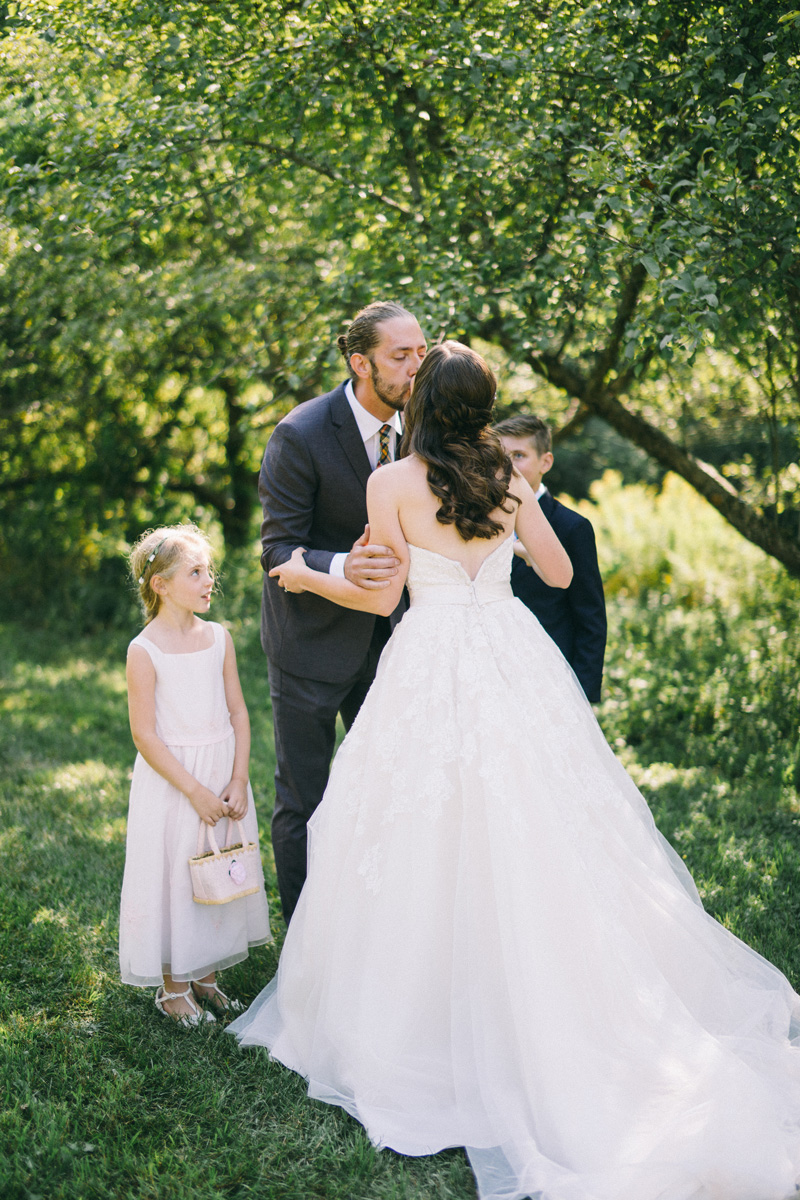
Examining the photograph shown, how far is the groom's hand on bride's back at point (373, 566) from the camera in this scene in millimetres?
2756

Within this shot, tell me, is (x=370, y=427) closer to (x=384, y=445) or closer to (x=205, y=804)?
(x=384, y=445)

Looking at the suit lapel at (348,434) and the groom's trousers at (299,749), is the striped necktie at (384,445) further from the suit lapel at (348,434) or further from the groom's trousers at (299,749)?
the groom's trousers at (299,749)

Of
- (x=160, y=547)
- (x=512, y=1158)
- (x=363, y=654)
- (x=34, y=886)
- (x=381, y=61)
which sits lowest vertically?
(x=34, y=886)

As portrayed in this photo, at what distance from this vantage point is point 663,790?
16.6ft

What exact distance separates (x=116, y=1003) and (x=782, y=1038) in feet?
6.93

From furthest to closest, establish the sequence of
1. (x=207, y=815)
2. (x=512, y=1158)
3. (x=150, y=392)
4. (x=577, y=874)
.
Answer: (x=150, y=392) < (x=207, y=815) < (x=577, y=874) < (x=512, y=1158)

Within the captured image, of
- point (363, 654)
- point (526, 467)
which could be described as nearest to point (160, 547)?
point (363, 654)

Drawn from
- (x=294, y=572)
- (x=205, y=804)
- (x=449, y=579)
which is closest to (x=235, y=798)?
(x=205, y=804)

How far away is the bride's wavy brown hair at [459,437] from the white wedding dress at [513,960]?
7.0 inches

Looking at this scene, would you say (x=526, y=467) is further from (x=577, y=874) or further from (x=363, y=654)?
(x=577, y=874)

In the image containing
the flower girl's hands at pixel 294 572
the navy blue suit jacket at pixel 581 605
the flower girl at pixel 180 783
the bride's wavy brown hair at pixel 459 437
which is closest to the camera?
the bride's wavy brown hair at pixel 459 437

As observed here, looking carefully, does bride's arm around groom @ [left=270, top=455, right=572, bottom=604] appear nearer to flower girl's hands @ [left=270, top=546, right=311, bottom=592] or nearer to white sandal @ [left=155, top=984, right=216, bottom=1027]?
flower girl's hands @ [left=270, top=546, right=311, bottom=592]

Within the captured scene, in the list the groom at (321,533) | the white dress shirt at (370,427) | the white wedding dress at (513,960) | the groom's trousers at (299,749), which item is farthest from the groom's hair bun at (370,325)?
the groom's trousers at (299,749)

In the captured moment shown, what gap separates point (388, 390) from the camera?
3.16 metres
